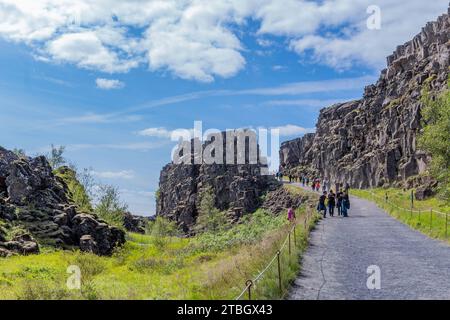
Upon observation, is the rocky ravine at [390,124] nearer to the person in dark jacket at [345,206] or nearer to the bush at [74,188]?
the person in dark jacket at [345,206]

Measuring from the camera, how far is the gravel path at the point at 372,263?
12.9m

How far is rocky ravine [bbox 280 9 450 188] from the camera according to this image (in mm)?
79125

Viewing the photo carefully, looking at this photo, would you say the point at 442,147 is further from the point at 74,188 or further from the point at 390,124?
the point at 390,124

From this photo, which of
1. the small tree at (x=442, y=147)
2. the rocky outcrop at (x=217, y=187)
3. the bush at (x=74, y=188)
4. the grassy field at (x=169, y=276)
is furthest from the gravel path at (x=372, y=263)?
the rocky outcrop at (x=217, y=187)

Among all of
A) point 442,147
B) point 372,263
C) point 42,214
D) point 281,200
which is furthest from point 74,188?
point 372,263

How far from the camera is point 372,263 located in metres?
17.4

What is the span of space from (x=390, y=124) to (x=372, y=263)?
7857 cm

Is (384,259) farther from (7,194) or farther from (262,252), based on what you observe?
(7,194)

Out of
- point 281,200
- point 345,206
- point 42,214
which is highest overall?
point 345,206

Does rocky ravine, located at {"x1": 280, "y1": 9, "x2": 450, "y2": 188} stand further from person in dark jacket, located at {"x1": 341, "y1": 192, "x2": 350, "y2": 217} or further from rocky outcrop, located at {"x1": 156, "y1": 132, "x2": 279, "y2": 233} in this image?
person in dark jacket, located at {"x1": 341, "y1": 192, "x2": 350, "y2": 217}

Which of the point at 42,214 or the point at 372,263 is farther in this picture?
the point at 42,214

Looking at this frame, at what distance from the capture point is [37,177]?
50844 mm

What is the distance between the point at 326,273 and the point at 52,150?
3249 inches

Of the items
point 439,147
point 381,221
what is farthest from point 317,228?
point 439,147
